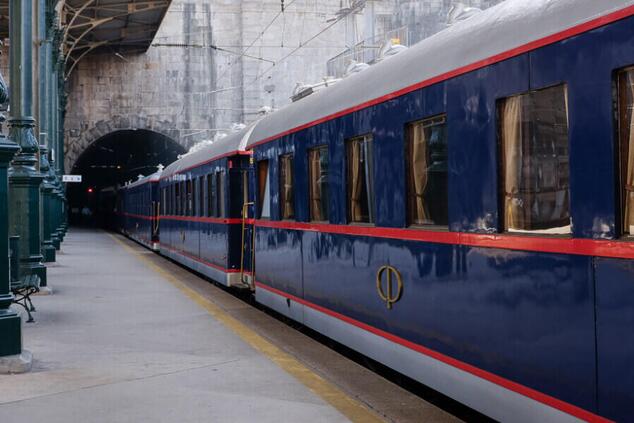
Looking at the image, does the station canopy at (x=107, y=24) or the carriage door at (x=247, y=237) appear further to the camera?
the station canopy at (x=107, y=24)

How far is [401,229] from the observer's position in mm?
7340

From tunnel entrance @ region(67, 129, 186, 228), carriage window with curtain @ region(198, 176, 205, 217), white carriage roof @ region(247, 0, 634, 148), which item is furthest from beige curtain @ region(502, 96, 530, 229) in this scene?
tunnel entrance @ region(67, 129, 186, 228)

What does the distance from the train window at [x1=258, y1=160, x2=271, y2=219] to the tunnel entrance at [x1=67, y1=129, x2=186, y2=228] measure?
3537 centimetres

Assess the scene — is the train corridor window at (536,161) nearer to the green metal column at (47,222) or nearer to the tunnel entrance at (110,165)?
the green metal column at (47,222)

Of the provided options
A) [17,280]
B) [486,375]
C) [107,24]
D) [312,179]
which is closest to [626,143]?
[486,375]

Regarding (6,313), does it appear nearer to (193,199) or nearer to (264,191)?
(264,191)

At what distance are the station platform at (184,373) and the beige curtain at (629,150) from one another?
106 inches

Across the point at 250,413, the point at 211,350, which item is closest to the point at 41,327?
the point at 211,350

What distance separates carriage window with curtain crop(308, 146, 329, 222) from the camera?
9492 mm

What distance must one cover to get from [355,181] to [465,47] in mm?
2476

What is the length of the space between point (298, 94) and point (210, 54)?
35.1m

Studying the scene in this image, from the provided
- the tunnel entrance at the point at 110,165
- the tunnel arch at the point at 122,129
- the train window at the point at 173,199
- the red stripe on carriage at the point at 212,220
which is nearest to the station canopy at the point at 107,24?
the tunnel arch at the point at 122,129

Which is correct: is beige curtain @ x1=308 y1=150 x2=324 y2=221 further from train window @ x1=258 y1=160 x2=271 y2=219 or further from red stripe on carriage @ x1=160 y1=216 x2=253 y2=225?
red stripe on carriage @ x1=160 y1=216 x2=253 y2=225

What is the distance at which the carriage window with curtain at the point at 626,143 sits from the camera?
14.9 ft
